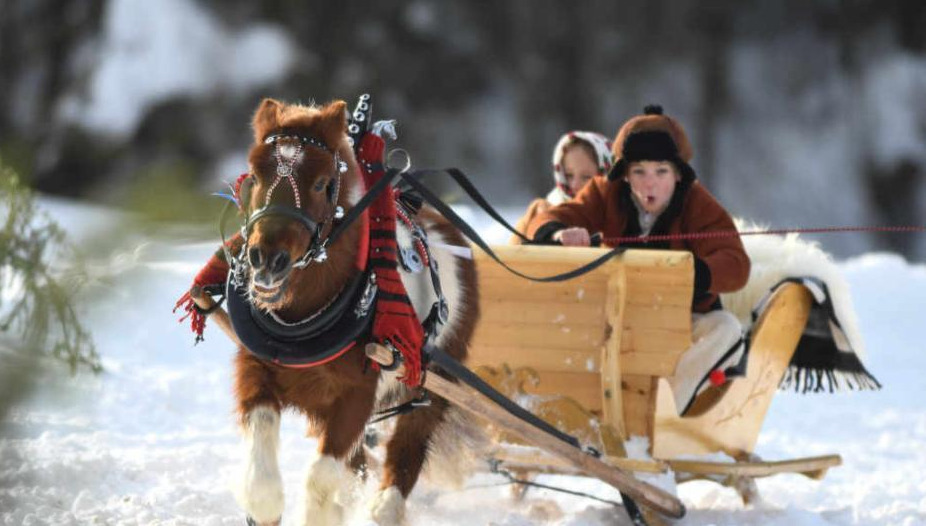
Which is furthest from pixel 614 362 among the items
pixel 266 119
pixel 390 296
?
pixel 266 119

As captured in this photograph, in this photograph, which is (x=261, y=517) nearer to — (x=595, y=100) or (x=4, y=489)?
(x=4, y=489)

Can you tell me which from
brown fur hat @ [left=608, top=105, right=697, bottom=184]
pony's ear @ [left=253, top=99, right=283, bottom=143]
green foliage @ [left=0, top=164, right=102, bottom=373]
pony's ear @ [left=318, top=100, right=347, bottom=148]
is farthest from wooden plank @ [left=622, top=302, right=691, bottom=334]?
green foliage @ [left=0, top=164, right=102, bottom=373]

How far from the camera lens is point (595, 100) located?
522 inches

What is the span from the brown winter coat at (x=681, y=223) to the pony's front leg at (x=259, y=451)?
1520mm

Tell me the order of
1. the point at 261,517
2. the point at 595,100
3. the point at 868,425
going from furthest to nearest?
the point at 595,100 → the point at 868,425 → the point at 261,517

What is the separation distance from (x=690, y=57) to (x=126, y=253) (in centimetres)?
1302

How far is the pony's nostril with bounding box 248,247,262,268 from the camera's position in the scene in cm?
255

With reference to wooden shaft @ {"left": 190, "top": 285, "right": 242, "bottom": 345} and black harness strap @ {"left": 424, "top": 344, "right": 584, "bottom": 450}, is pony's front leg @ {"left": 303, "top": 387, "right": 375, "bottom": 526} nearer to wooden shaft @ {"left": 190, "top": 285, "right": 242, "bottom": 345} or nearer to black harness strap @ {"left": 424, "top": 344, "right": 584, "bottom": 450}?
black harness strap @ {"left": 424, "top": 344, "right": 584, "bottom": 450}

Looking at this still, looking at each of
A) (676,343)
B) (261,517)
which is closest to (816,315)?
(676,343)

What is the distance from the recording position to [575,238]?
4020mm

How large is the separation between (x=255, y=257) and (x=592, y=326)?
1688mm

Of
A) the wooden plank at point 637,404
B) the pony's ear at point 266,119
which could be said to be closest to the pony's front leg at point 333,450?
the pony's ear at point 266,119

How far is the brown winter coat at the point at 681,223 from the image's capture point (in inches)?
153

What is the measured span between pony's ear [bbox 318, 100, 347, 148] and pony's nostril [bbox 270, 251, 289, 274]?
1.29ft
